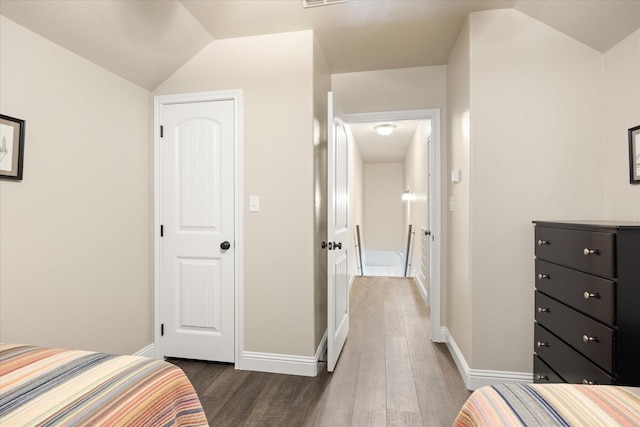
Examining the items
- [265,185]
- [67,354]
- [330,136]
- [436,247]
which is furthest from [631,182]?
[67,354]

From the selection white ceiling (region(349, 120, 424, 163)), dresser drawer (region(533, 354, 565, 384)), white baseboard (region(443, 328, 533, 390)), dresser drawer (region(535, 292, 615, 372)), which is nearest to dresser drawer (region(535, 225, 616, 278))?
dresser drawer (region(535, 292, 615, 372))

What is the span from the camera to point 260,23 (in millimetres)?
2355

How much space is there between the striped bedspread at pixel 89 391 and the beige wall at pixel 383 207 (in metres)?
8.14

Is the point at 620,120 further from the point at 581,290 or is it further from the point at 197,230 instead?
the point at 197,230

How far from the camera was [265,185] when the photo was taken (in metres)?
2.50

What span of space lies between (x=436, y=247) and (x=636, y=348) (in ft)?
5.69

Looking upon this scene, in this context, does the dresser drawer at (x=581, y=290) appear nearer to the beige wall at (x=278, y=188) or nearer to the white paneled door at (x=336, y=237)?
the white paneled door at (x=336, y=237)

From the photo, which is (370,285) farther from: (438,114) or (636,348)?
(636,348)

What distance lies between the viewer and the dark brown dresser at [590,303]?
1404 mm

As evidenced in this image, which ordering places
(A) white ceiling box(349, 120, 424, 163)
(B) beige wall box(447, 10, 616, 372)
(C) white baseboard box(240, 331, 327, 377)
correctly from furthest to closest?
(A) white ceiling box(349, 120, 424, 163) < (C) white baseboard box(240, 331, 327, 377) < (B) beige wall box(447, 10, 616, 372)

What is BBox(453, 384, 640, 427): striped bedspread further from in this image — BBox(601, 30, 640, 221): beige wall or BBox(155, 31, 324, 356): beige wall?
BBox(155, 31, 324, 356): beige wall

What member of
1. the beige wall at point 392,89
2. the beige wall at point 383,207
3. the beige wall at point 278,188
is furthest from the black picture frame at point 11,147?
the beige wall at point 383,207

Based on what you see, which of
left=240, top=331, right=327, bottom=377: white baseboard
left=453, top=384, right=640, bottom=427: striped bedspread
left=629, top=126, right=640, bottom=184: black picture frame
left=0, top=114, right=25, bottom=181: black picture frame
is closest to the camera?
left=453, top=384, right=640, bottom=427: striped bedspread

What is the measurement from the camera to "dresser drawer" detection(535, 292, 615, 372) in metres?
1.43
